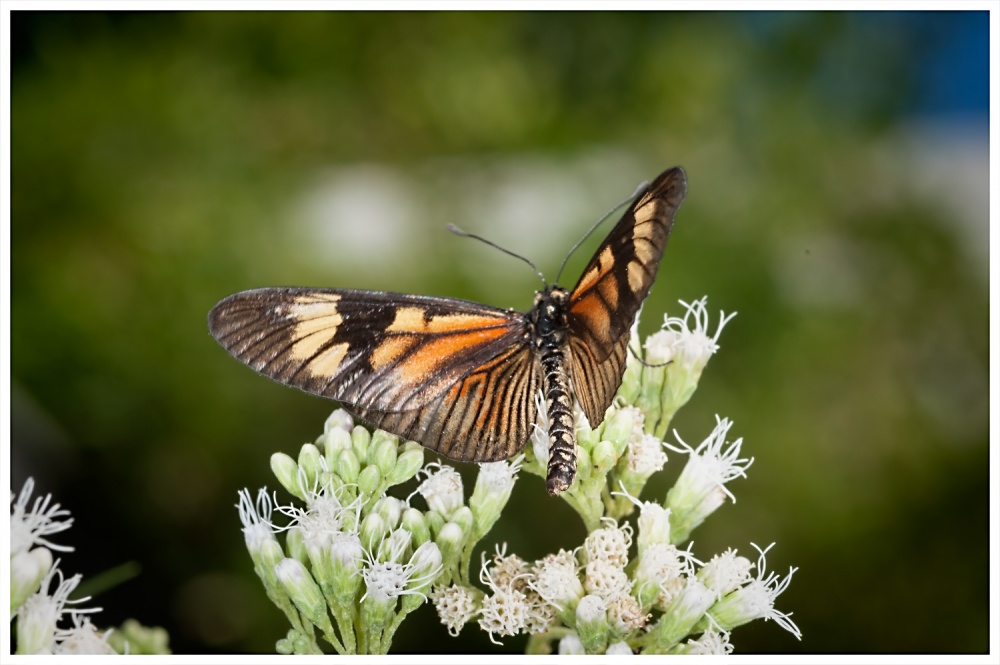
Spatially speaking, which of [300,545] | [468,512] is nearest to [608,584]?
[468,512]

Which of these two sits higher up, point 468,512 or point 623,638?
point 468,512

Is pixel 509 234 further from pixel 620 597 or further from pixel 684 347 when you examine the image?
pixel 620 597

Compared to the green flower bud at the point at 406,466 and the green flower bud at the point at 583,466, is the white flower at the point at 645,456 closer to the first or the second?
the green flower bud at the point at 583,466

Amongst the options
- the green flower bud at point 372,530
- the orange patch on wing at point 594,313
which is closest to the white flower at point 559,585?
the green flower bud at point 372,530

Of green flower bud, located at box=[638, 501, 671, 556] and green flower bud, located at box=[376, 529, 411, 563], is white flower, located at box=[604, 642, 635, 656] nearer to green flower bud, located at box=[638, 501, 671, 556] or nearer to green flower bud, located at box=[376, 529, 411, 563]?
green flower bud, located at box=[638, 501, 671, 556]

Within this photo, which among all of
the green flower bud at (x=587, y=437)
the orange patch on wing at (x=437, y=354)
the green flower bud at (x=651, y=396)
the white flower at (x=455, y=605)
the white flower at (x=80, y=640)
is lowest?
the white flower at (x=80, y=640)

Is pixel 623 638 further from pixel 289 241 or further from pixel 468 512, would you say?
pixel 289 241

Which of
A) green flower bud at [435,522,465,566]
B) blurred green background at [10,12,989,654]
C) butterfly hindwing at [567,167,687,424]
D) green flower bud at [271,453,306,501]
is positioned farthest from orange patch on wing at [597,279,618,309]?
blurred green background at [10,12,989,654]

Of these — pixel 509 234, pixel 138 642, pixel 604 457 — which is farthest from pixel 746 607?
pixel 509 234
